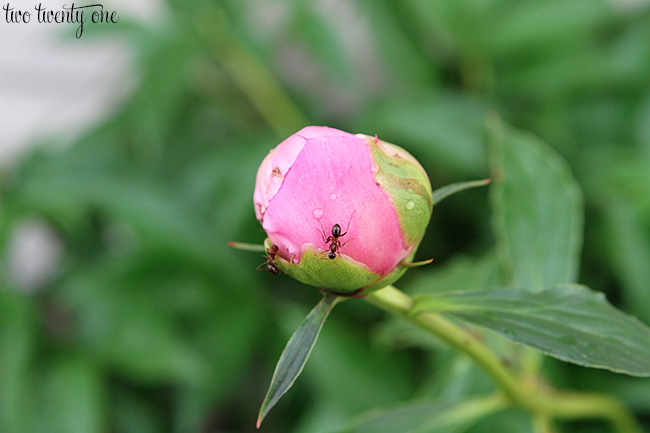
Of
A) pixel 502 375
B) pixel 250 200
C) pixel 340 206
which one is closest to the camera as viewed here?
pixel 340 206

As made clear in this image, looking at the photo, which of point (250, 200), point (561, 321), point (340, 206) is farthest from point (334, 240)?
point (250, 200)

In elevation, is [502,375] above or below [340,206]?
below

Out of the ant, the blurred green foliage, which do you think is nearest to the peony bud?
the ant

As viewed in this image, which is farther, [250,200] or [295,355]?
[250,200]

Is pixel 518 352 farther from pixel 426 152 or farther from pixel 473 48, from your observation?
pixel 473 48

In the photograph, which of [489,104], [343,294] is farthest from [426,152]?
[343,294]

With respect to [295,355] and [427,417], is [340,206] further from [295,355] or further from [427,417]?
[427,417]
